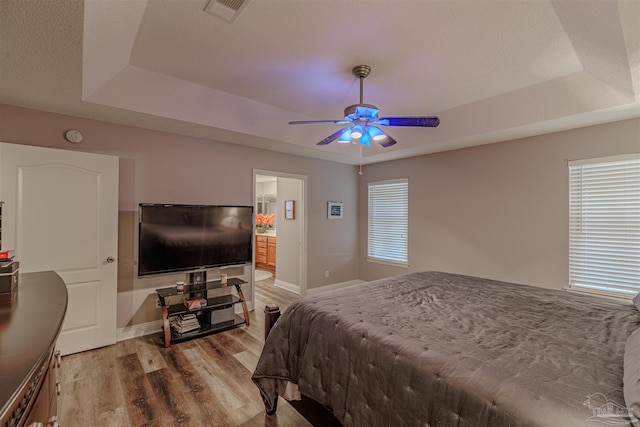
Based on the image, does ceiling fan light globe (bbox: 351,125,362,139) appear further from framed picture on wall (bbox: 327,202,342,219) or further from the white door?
framed picture on wall (bbox: 327,202,342,219)

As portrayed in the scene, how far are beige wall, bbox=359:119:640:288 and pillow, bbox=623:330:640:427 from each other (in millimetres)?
2623

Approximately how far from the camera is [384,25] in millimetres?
2104

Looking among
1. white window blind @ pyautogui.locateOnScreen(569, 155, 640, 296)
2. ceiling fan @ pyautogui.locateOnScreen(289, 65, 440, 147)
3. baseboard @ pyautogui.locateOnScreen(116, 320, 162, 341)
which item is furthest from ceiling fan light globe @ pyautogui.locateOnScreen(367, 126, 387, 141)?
baseboard @ pyautogui.locateOnScreen(116, 320, 162, 341)

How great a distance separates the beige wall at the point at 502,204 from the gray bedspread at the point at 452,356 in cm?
143

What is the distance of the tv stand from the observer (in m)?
3.24

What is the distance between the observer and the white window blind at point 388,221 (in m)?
5.09

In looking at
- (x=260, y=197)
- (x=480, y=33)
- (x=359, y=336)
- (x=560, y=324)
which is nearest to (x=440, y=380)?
(x=359, y=336)

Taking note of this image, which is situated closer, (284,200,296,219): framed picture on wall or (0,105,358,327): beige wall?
(0,105,358,327): beige wall

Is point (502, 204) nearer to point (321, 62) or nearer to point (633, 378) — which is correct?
point (321, 62)

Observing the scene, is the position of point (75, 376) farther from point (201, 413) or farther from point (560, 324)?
point (560, 324)

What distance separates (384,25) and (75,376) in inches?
148

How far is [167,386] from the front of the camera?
2412 millimetres

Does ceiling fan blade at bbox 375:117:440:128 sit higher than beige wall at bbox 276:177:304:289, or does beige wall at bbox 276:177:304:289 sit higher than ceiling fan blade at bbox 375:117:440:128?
ceiling fan blade at bbox 375:117:440:128

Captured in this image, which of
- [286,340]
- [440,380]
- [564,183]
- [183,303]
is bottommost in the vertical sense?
[183,303]
